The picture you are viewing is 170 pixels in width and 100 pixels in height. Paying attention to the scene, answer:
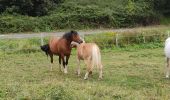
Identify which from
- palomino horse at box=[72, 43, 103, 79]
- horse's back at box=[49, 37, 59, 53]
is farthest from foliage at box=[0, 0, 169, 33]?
palomino horse at box=[72, 43, 103, 79]

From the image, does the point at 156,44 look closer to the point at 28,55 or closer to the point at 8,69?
the point at 28,55

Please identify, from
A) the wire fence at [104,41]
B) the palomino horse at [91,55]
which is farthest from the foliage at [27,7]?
the palomino horse at [91,55]

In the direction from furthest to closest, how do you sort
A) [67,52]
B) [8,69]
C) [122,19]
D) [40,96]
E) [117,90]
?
1. [122,19]
2. [8,69]
3. [67,52]
4. [117,90]
5. [40,96]

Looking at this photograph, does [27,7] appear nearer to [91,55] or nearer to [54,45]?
[54,45]

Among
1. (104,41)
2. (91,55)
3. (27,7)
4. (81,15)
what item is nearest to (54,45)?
(91,55)

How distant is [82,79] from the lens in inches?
535

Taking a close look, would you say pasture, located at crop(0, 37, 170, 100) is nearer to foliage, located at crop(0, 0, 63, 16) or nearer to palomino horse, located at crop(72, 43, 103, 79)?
palomino horse, located at crop(72, 43, 103, 79)

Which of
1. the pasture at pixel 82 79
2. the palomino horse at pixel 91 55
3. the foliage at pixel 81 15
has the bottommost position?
the foliage at pixel 81 15

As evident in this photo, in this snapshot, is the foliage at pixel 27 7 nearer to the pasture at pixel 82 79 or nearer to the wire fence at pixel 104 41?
the wire fence at pixel 104 41

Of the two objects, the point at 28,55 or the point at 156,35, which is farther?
the point at 156,35

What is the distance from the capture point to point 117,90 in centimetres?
1104

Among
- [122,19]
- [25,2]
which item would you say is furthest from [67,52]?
[122,19]

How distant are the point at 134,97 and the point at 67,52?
566 cm

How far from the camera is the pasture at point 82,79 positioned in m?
10.1
